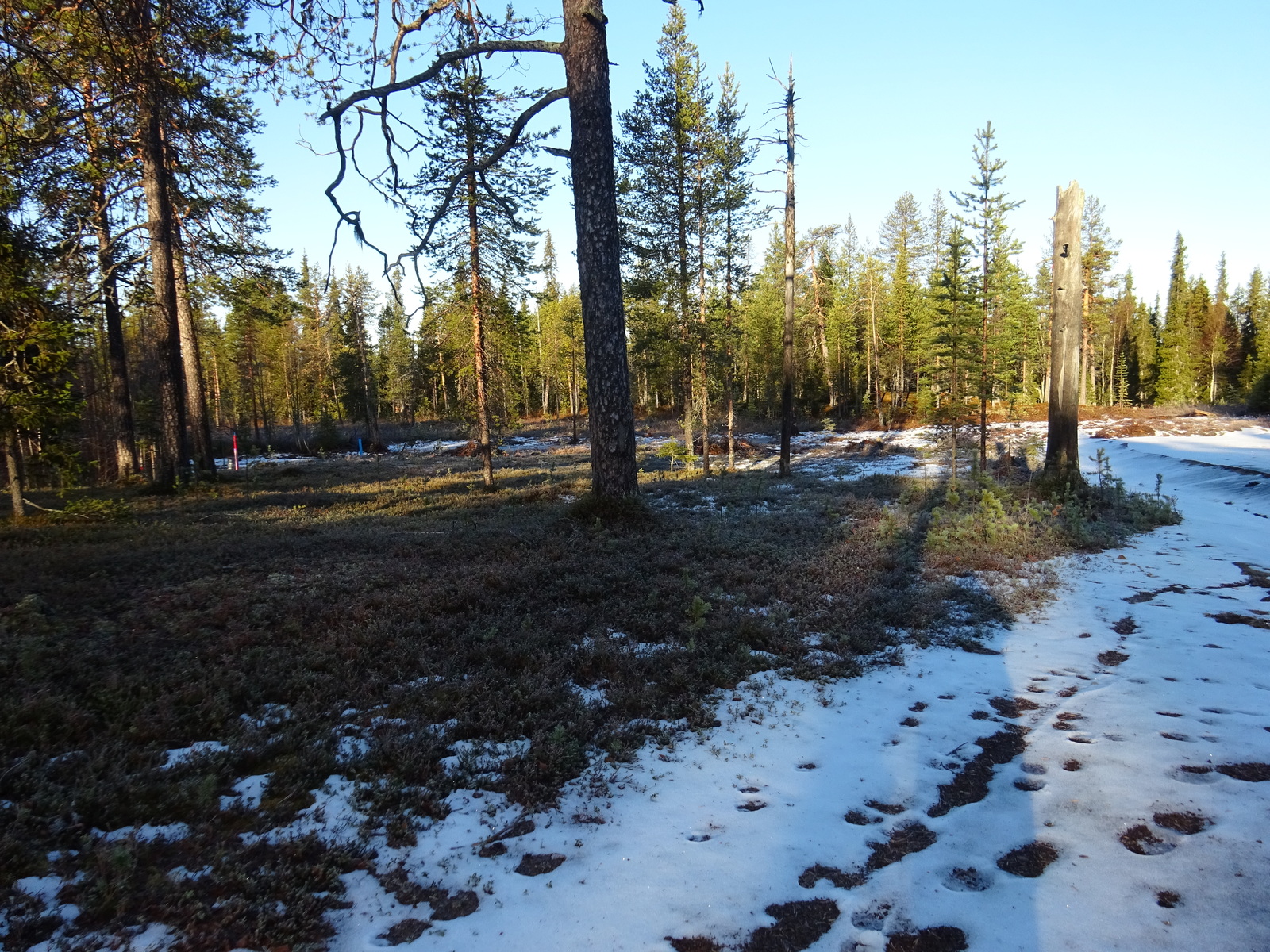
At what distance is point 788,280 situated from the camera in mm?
19141

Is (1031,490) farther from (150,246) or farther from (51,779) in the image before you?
(150,246)

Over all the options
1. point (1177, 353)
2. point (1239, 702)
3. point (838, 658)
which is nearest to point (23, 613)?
point (838, 658)

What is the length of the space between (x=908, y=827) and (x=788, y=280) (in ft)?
58.8

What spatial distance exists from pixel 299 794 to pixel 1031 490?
13595mm

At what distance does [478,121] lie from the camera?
16703 mm

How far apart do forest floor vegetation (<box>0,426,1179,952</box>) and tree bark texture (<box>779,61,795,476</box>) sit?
9.11m

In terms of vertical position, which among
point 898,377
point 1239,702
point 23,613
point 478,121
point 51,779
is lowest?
point 1239,702

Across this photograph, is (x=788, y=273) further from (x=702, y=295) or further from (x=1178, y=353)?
(x=1178, y=353)

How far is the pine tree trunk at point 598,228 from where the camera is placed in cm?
801

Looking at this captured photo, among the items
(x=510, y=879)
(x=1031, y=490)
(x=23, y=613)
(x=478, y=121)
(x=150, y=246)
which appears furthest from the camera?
(x=478, y=121)

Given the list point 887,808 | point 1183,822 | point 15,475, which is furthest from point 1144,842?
point 15,475

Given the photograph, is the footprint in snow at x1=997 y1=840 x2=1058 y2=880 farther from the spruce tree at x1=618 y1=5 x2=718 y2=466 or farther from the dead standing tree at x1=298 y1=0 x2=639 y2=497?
the spruce tree at x1=618 y1=5 x2=718 y2=466

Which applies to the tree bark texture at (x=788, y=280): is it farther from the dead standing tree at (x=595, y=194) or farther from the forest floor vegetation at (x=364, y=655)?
the dead standing tree at (x=595, y=194)

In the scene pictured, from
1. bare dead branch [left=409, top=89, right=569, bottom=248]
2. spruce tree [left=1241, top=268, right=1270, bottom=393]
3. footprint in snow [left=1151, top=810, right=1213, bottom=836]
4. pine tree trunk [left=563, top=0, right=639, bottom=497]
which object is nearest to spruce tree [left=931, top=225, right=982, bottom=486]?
pine tree trunk [left=563, top=0, right=639, bottom=497]
